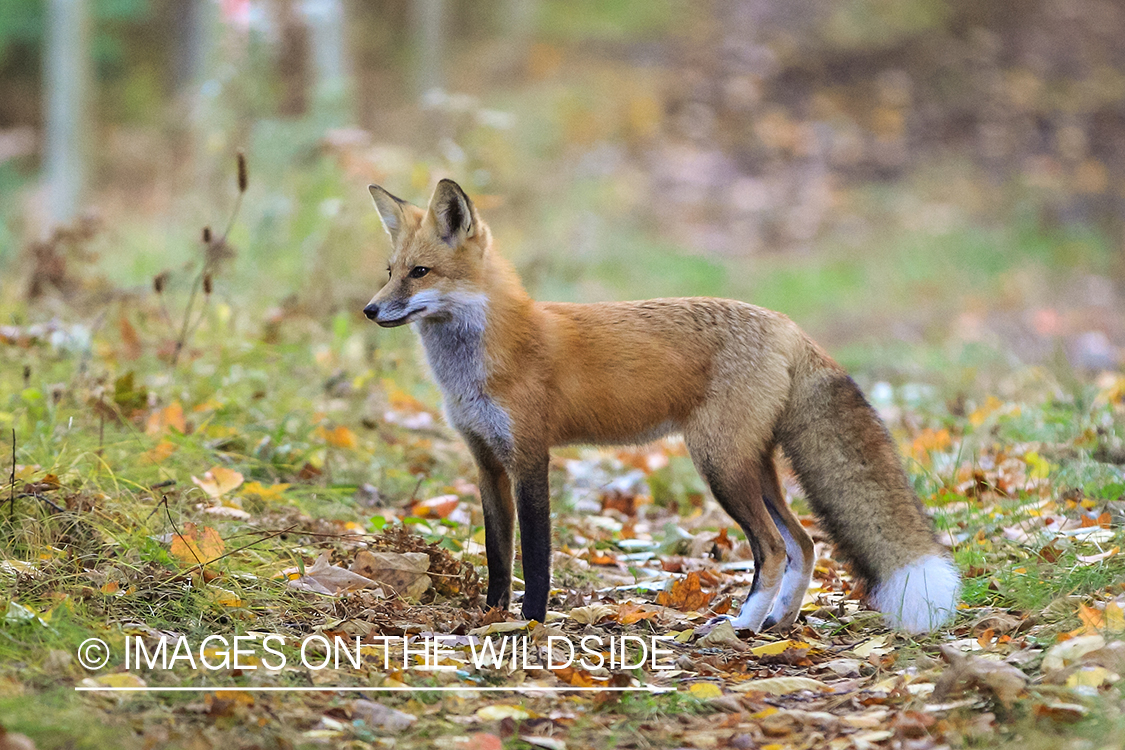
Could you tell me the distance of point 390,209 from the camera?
4742 millimetres

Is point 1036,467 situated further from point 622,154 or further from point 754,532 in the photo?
point 622,154

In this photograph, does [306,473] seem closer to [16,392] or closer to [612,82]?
[16,392]

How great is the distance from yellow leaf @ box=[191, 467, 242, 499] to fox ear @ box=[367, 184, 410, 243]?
1398 mm

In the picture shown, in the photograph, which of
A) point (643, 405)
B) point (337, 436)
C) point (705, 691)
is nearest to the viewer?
point (705, 691)

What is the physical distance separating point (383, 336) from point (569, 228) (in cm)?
680

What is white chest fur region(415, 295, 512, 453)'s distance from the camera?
4.40 metres

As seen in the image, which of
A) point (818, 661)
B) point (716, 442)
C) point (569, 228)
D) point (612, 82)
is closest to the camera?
point (818, 661)

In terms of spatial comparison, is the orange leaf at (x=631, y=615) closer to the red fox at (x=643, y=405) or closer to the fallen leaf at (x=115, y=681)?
the red fox at (x=643, y=405)

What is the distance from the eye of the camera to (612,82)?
20.7 meters

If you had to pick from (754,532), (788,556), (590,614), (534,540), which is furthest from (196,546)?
(788,556)

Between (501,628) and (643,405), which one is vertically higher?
(643,405)

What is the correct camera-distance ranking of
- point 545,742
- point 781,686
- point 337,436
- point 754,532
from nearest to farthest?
point 545,742
point 781,686
point 754,532
point 337,436

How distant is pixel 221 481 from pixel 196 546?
88cm

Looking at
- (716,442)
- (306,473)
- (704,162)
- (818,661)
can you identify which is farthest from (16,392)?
(704,162)
